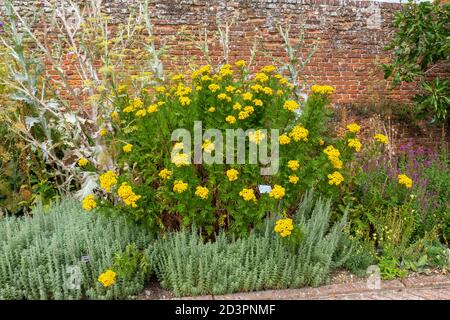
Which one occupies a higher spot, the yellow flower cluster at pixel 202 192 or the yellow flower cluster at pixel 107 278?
the yellow flower cluster at pixel 202 192

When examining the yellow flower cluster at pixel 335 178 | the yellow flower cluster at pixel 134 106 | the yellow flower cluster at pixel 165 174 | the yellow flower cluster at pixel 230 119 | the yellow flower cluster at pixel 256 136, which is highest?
the yellow flower cluster at pixel 134 106

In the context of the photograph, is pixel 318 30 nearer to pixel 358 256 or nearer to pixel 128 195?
pixel 358 256

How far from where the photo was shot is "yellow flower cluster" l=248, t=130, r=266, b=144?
352cm

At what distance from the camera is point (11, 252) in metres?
3.47

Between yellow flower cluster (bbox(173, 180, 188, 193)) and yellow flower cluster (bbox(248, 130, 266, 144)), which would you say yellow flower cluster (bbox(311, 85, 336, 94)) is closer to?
yellow flower cluster (bbox(248, 130, 266, 144))

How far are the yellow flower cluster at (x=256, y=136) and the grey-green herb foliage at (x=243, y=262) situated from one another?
68cm

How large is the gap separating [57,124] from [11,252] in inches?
81.8

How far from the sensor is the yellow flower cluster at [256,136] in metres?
3.52

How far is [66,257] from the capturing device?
3469 mm

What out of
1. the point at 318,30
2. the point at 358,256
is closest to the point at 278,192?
the point at 358,256

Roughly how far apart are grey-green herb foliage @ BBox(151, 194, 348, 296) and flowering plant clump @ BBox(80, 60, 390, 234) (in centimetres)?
16

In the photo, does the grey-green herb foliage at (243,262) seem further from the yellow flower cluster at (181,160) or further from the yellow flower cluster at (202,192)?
the yellow flower cluster at (181,160)

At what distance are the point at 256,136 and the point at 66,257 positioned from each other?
1.71 meters

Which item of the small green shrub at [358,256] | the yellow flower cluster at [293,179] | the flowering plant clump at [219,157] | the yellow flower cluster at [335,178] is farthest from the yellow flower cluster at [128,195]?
the small green shrub at [358,256]
